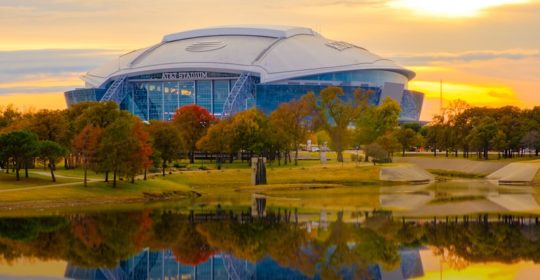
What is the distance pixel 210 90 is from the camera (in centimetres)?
17875

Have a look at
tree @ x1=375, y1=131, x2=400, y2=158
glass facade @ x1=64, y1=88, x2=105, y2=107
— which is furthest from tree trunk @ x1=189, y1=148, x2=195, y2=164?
glass facade @ x1=64, y1=88, x2=105, y2=107

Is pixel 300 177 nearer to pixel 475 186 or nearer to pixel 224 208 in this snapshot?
pixel 475 186

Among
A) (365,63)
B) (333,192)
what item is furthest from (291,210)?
(365,63)

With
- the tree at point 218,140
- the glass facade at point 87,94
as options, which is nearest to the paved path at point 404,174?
the tree at point 218,140

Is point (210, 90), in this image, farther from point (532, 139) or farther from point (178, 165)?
point (532, 139)

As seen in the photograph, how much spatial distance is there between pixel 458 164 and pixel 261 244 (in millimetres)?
78927

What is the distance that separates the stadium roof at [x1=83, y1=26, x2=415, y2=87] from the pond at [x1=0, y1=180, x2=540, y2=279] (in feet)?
343

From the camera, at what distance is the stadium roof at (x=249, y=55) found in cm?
17412

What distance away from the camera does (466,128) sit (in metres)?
137

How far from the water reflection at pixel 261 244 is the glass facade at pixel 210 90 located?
113 m

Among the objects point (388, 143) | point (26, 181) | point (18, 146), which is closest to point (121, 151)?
point (26, 181)

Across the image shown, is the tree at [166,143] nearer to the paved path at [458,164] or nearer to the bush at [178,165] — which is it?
the bush at [178,165]

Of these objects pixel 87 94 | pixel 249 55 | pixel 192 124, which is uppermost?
pixel 249 55

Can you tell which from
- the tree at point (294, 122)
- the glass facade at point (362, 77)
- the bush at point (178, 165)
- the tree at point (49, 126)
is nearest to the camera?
the tree at point (49, 126)
